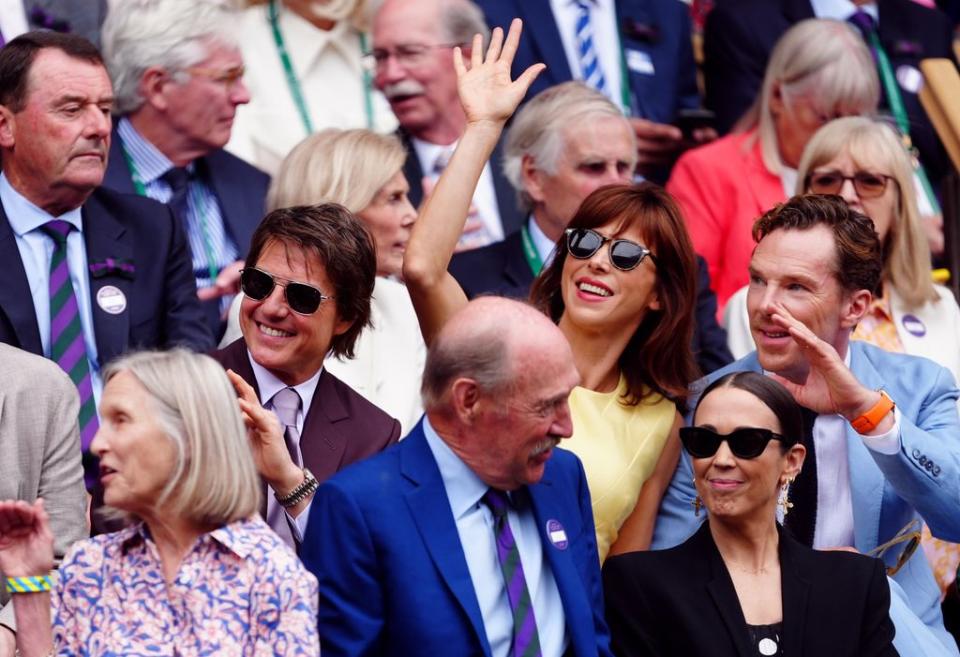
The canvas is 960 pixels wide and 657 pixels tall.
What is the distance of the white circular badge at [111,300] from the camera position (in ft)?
18.1

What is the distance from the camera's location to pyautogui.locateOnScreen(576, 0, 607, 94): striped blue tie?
7742 mm

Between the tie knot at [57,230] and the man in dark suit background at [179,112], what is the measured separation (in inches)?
35.7

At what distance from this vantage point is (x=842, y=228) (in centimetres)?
555

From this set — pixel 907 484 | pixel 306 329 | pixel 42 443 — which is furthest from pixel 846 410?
pixel 42 443

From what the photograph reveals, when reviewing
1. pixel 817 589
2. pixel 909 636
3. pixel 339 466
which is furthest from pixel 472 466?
pixel 909 636

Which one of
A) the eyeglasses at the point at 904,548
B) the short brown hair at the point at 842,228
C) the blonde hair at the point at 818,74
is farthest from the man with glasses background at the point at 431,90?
the eyeglasses at the point at 904,548

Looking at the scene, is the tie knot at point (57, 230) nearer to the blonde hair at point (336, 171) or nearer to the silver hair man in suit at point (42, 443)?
the blonde hair at point (336, 171)

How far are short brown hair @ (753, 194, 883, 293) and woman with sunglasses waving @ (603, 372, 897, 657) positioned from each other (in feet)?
2.18

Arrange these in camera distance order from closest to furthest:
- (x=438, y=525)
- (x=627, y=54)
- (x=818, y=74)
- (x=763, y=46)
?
1. (x=438, y=525)
2. (x=818, y=74)
3. (x=627, y=54)
4. (x=763, y=46)

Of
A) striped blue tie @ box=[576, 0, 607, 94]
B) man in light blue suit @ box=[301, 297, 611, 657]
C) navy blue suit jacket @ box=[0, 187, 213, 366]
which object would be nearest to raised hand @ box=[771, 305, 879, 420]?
man in light blue suit @ box=[301, 297, 611, 657]

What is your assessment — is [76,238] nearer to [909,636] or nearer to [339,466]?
[339,466]

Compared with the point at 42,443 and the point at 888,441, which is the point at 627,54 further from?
the point at 42,443

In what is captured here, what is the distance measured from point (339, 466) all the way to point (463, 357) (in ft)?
2.36

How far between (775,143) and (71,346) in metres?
3.19
